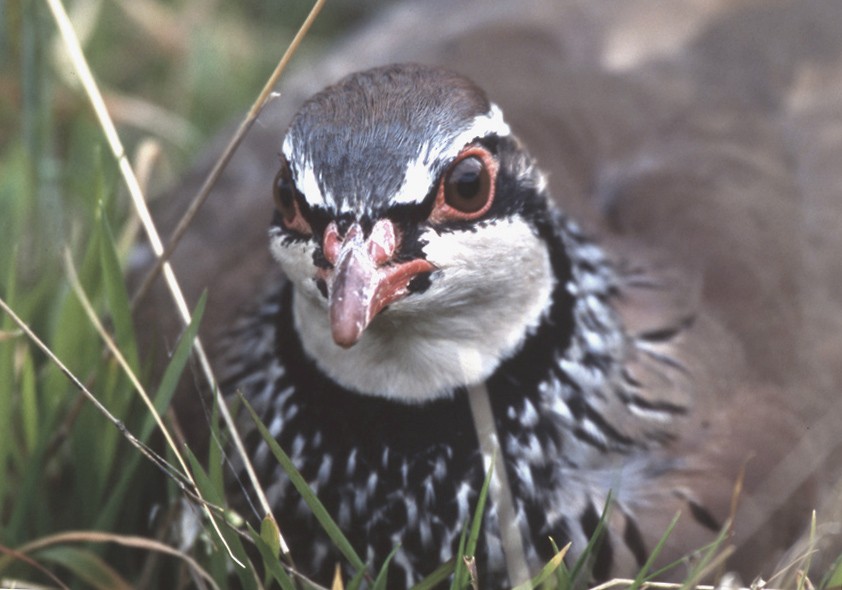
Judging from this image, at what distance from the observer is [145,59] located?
616cm

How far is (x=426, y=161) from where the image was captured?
108 inches

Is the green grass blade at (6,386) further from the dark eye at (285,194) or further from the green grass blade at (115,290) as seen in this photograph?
the dark eye at (285,194)

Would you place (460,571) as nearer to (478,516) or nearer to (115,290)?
(478,516)

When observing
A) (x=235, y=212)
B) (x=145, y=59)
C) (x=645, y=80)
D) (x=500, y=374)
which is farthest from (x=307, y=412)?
(x=145, y=59)

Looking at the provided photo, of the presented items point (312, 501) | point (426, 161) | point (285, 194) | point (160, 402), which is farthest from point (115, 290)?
point (426, 161)

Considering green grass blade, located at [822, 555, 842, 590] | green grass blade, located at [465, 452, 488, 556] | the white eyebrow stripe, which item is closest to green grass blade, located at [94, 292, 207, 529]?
the white eyebrow stripe

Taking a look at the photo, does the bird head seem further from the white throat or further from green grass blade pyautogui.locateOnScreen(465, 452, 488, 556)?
green grass blade pyautogui.locateOnScreen(465, 452, 488, 556)

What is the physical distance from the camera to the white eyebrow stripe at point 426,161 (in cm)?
270

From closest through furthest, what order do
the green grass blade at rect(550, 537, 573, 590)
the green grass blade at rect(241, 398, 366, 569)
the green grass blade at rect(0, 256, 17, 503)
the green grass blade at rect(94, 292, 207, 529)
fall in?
the green grass blade at rect(241, 398, 366, 569), the green grass blade at rect(550, 537, 573, 590), the green grass blade at rect(94, 292, 207, 529), the green grass blade at rect(0, 256, 17, 503)

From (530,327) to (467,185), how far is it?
17.4 inches

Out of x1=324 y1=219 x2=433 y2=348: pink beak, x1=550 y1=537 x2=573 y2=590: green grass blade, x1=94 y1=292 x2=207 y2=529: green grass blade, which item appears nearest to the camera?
x1=324 y1=219 x2=433 y2=348: pink beak

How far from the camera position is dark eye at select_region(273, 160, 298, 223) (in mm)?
2824

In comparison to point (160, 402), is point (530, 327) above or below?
above

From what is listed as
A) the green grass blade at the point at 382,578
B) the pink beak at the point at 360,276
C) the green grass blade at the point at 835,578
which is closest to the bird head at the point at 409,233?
the pink beak at the point at 360,276
